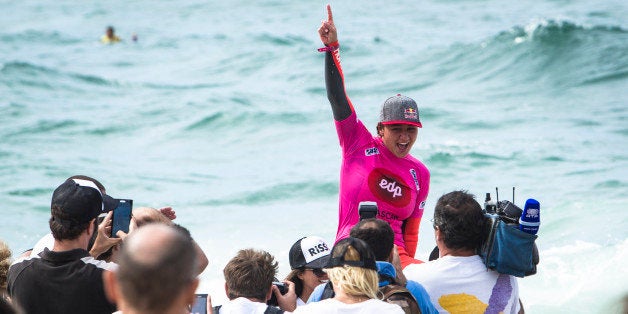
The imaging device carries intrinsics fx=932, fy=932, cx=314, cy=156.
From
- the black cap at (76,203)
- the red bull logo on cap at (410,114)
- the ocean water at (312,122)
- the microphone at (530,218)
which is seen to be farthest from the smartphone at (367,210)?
the black cap at (76,203)

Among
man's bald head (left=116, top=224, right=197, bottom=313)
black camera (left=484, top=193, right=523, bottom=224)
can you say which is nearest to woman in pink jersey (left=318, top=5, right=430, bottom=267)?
black camera (left=484, top=193, right=523, bottom=224)

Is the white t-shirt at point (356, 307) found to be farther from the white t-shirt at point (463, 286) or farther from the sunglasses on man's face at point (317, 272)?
the sunglasses on man's face at point (317, 272)

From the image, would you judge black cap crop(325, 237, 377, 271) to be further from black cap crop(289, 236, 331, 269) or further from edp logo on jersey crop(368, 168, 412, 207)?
edp logo on jersey crop(368, 168, 412, 207)

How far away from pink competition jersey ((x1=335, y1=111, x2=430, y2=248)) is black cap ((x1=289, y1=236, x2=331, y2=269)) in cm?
56

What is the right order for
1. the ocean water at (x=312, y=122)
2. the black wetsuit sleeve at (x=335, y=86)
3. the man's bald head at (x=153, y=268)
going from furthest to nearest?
the ocean water at (x=312, y=122), the black wetsuit sleeve at (x=335, y=86), the man's bald head at (x=153, y=268)

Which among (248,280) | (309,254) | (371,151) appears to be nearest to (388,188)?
(371,151)

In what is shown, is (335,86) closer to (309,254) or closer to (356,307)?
(309,254)

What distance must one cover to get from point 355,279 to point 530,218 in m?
1.22

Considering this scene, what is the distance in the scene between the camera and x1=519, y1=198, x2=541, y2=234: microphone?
15.1 feet

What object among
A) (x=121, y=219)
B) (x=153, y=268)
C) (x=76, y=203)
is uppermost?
(x=153, y=268)

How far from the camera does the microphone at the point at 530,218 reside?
4.61 meters

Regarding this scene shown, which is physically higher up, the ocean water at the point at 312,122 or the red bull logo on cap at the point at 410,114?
the red bull logo on cap at the point at 410,114

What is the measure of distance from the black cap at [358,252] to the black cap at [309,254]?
1.12 metres

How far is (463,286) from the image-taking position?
4.62m
